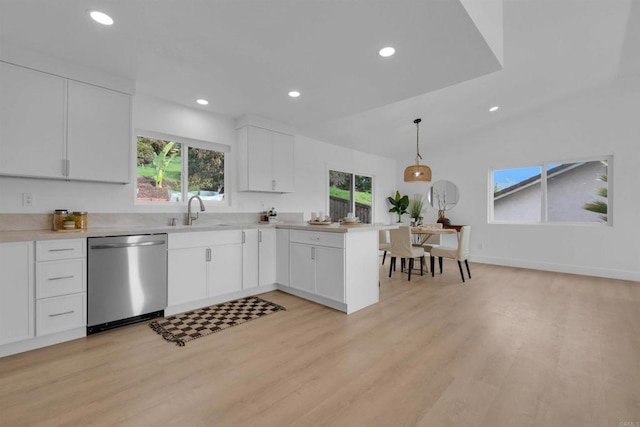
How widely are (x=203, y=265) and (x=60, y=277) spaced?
1.17 metres

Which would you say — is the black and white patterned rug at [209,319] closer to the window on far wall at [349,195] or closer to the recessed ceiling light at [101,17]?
the recessed ceiling light at [101,17]

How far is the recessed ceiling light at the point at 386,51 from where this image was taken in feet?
7.72

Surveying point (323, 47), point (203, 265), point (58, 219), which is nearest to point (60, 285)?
point (58, 219)

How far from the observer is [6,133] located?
2307 mm

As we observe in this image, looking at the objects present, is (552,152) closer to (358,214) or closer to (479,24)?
(358,214)

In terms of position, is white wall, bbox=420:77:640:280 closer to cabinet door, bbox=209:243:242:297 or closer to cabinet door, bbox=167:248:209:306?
cabinet door, bbox=209:243:242:297

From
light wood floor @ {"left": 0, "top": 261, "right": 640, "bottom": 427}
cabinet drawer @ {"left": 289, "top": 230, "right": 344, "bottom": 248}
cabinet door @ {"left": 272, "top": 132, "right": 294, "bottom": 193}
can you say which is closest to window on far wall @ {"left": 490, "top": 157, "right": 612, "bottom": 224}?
light wood floor @ {"left": 0, "top": 261, "right": 640, "bottom": 427}

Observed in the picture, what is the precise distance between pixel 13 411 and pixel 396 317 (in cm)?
281

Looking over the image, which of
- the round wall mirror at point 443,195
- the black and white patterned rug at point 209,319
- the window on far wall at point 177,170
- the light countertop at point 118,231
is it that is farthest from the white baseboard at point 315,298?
the round wall mirror at point 443,195

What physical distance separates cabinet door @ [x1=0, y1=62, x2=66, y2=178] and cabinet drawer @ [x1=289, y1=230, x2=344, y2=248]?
7.68 ft

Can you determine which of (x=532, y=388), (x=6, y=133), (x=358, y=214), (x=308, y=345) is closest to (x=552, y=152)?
(x=358, y=214)

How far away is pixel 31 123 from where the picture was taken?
241cm

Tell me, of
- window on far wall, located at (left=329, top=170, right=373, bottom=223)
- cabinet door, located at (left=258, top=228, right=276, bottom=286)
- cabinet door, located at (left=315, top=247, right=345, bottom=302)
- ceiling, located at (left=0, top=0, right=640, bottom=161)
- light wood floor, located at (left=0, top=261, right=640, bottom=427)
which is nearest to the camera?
light wood floor, located at (left=0, top=261, right=640, bottom=427)

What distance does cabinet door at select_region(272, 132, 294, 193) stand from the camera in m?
4.26
